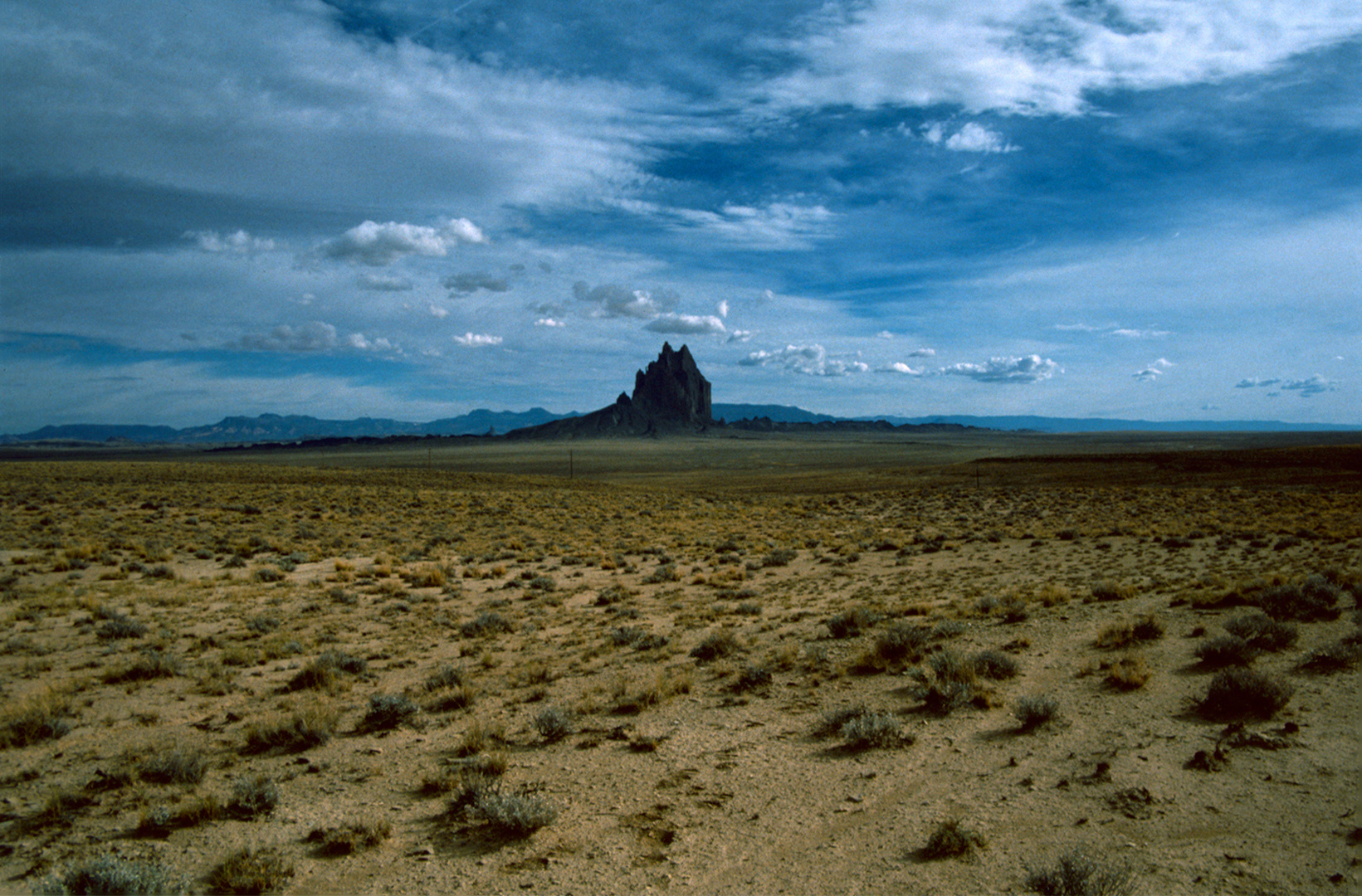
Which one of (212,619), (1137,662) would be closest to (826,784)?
(1137,662)

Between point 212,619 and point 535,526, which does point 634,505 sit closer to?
point 535,526

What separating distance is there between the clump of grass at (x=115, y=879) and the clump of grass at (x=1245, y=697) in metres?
9.26

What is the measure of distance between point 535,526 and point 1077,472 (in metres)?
53.1

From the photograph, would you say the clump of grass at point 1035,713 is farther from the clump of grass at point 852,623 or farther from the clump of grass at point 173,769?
the clump of grass at point 173,769

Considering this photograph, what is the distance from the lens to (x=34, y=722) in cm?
738

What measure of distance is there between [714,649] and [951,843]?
5713mm

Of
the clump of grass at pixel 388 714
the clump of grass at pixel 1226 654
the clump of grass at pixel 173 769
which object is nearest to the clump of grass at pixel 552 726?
the clump of grass at pixel 388 714

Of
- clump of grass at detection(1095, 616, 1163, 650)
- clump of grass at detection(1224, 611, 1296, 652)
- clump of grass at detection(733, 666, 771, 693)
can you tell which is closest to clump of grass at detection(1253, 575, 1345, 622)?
clump of grass at detection(1224, 611, 1296, 652)

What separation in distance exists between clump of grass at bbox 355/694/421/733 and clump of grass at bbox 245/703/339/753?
0.44 metres

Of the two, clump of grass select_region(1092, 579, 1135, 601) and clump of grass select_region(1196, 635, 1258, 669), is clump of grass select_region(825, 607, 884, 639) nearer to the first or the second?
clump of grass select_region(1196, 635, 1258, 669)

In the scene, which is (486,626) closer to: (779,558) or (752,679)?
(752,679)

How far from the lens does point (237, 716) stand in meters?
8.05

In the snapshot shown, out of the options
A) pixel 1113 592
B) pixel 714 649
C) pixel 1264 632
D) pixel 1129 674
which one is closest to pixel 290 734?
pixel 714 649

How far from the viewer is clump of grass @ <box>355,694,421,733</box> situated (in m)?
7.73
